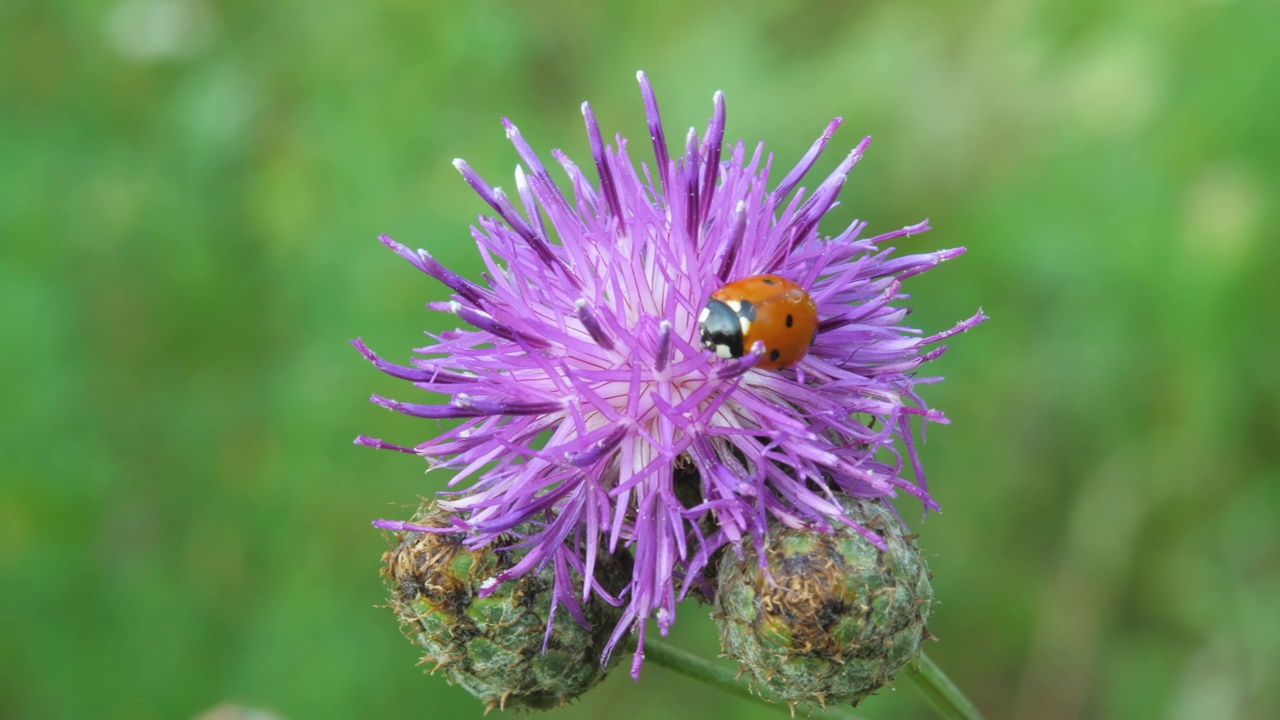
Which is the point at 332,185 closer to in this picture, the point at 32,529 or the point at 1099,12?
the point at 32,529

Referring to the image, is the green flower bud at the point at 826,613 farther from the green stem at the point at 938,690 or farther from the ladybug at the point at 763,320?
the ladybug at the point at 763,320

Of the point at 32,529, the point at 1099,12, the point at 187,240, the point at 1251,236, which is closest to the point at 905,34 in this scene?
the point at 1099,12

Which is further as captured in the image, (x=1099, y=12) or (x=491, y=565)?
(x=1099, y=12)

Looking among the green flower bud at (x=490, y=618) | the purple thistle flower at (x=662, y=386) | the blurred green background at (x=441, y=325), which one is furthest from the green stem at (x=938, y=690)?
the blurred green background at (x=441, y=325)

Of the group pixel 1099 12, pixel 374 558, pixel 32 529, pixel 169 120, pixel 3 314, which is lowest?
pixel 374 558

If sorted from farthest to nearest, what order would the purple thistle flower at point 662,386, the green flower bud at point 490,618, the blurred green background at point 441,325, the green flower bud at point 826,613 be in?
1. the blurred green background at point 441,325
2. the green flower bud at point 490,618
3. the purple thistle flower at point 662,386
4. the green flower bud at point 826,613
